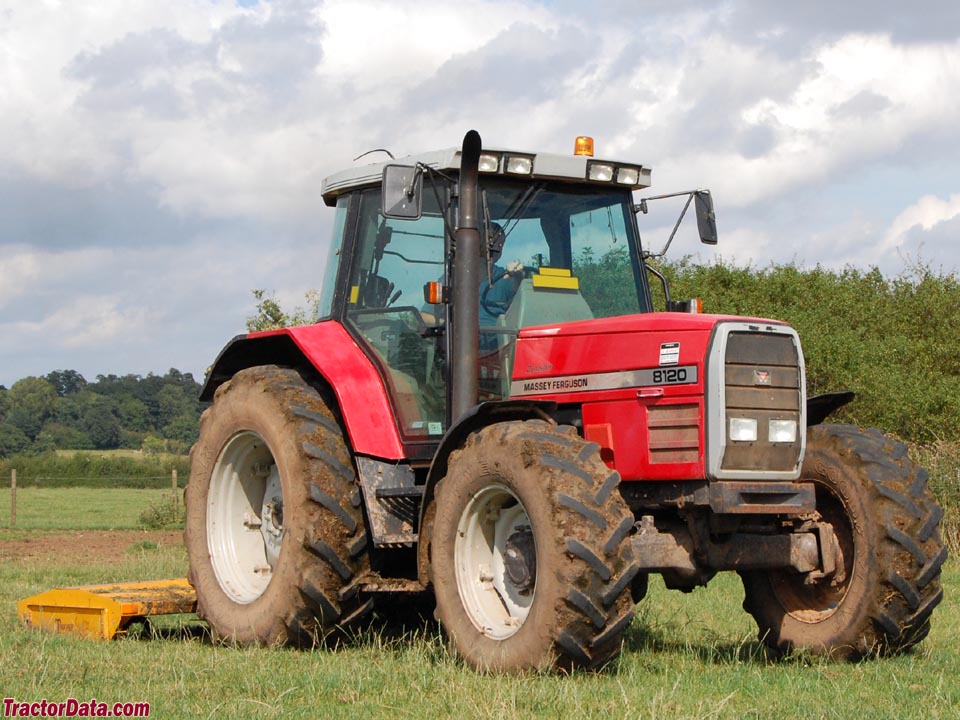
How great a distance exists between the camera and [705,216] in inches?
300

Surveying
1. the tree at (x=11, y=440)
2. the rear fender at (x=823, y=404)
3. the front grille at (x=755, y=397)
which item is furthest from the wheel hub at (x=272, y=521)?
the tree at (x=11, y=440)

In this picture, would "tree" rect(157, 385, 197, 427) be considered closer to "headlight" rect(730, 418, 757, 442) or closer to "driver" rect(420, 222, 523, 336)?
"driver" rect(420, 222, 523, 336)

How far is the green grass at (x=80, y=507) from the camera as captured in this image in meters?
28.1

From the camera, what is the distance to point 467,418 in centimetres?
641

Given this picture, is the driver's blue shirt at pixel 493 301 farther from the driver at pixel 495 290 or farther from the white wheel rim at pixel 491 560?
the white wheel rim at pixel 491 560

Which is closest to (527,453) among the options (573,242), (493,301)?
(493,301)

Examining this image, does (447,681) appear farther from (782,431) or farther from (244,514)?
(244,514)

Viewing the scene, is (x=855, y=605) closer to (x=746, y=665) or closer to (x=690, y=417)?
(x=746, y=665)

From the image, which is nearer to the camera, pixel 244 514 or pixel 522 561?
pixel 522 561

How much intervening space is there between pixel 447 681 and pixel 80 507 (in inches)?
1367

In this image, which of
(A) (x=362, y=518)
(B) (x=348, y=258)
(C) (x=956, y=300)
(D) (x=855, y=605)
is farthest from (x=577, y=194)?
(C) (x=956, y=300)

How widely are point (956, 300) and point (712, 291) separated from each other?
7.21m

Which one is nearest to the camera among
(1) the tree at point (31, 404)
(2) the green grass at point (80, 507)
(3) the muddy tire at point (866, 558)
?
(3) the muddy tire at point (866, 558)

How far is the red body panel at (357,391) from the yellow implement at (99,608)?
1777 mm
